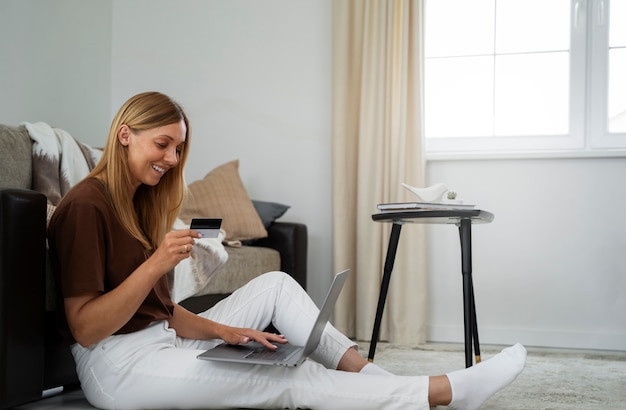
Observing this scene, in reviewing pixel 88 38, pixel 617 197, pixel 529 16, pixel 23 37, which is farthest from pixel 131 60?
pixel 617 197

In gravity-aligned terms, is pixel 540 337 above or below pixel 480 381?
below

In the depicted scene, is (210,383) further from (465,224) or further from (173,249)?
(465,224)

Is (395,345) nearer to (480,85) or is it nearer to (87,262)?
(480,85)

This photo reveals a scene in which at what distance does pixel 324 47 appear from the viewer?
3471 mm

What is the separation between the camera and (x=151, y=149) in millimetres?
1548

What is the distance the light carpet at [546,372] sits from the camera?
1.93m

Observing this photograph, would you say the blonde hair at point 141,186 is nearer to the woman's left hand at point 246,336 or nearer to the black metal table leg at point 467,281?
the woman's left hand at point 246,336

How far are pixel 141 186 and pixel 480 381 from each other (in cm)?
94

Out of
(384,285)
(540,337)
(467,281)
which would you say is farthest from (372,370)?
(540,337)

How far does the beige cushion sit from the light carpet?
2.45 ft

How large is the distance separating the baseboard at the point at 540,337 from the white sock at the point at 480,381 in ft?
5.65

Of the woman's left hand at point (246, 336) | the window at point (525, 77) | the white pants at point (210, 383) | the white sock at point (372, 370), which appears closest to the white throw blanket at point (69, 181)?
the woman's left hand at point (246, 336)

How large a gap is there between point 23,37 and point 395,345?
7.30ft

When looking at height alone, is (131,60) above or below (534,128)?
above
